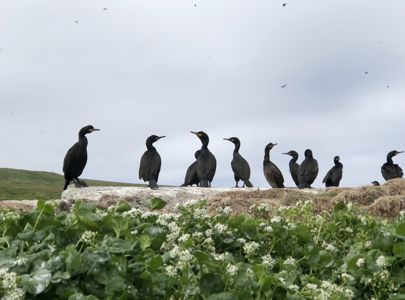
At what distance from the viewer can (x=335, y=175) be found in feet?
137

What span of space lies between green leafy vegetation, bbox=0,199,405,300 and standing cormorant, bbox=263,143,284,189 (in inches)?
1212

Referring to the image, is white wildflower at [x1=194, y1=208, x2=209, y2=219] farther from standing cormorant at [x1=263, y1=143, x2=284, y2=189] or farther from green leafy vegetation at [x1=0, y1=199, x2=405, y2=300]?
standing cormorant at [x1=263, y1=143, x2=284, y2=189]

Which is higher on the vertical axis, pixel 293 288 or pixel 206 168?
pixel 206 168

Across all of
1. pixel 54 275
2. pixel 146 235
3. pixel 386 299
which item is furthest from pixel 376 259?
pixel 54 275

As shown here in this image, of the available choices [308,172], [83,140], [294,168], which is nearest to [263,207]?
[83,140]

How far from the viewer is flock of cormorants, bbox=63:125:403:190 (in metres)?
29.7

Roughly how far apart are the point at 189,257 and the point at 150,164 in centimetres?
2454

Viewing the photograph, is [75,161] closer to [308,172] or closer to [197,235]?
[308,172]

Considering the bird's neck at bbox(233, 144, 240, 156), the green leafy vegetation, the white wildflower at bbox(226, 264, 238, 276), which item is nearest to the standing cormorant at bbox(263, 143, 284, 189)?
the bird's neck at bbox(233, 144, 240, 156)

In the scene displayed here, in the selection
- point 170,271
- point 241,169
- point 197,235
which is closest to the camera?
point 170,271

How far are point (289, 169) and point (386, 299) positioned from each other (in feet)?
126

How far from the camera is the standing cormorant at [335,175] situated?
41.7 m

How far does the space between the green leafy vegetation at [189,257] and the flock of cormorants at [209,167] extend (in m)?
19.0

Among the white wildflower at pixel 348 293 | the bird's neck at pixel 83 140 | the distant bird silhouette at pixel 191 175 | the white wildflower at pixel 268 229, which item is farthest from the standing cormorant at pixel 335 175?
the white wildflower at pixel 348 293
